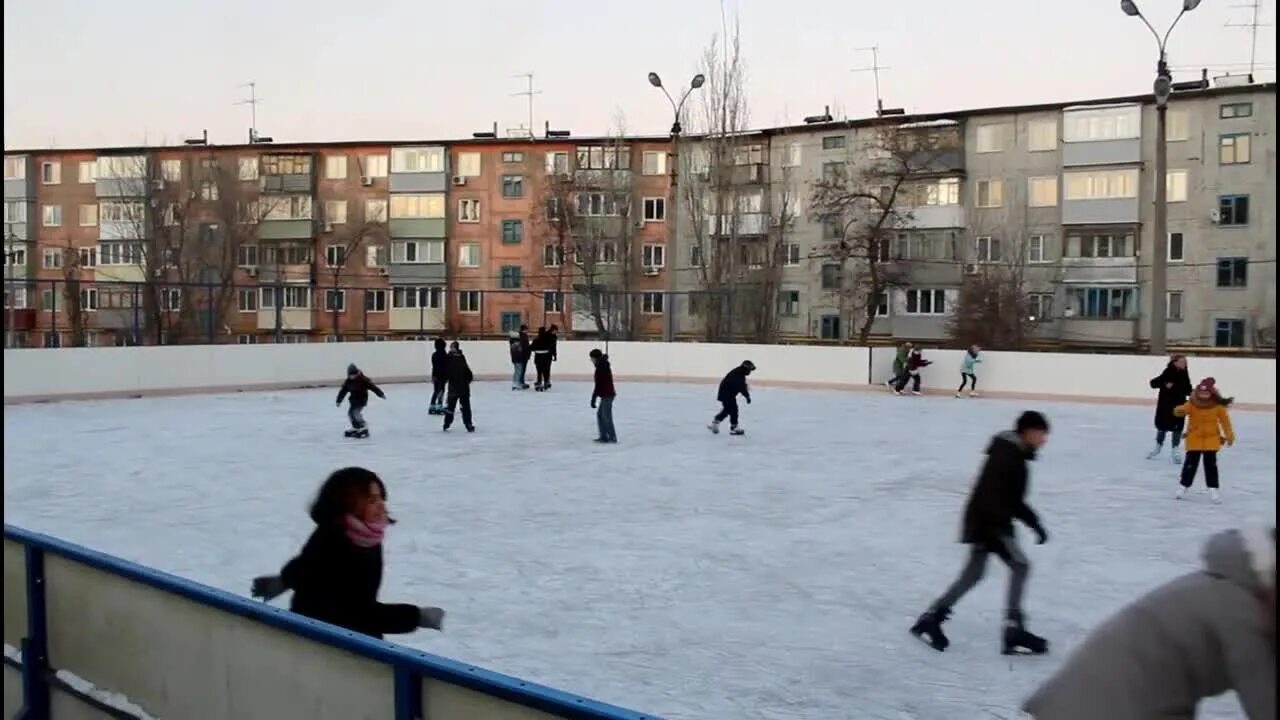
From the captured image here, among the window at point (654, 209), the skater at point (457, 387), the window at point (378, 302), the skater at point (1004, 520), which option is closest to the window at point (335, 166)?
the window at point (378, 302)

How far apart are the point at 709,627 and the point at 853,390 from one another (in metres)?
18.2

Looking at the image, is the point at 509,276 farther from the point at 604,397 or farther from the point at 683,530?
the point at 683,530

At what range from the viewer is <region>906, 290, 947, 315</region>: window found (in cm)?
3838

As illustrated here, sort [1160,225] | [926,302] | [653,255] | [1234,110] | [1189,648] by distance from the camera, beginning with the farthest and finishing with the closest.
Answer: [653,255] → [926,302] → [1234,110] → [1160,225] → [1189,648]

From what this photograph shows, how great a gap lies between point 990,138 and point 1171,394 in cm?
2845

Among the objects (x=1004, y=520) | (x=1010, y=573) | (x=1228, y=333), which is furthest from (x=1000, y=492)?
(x=1228, y=333)

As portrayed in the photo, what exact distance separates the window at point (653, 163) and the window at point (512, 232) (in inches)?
217

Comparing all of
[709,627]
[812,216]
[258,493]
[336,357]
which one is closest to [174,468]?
[258,493]

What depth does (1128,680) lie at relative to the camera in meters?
1.85

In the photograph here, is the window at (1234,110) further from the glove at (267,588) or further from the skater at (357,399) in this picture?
the glove at (267,588)

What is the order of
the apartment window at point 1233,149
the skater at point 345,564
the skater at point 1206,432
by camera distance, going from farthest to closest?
the apartment window at point 1233,149
the skater at point 1206,432
the skater at point 345,564

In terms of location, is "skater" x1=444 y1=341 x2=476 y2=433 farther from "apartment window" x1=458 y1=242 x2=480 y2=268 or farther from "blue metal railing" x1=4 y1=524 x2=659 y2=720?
"apartment window" x1=458 y1=242 x2=480 y2=268

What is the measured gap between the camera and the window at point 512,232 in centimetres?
4700

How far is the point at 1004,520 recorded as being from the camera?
5.48m
